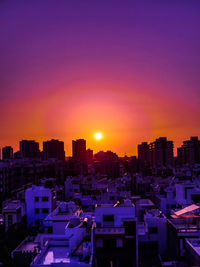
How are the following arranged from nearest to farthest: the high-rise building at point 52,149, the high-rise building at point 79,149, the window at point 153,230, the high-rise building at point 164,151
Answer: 1. the window at point 153,230
2. the high-rise building at point 164,151
3. the high-rise building at point 52,149
4. the high-rise building at point 79,149

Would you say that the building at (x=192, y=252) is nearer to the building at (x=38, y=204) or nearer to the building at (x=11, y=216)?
the building at (x=11, y=216)

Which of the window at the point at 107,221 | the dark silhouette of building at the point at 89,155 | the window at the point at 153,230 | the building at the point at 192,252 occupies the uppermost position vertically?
the dark silhouette of building at the point at 89,155

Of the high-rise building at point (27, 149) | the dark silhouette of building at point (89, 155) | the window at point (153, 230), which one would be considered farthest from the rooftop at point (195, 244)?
the dark silhouette of building at point (89, 155)

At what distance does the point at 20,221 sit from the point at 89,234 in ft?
24.5

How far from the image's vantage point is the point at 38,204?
17.2 meters

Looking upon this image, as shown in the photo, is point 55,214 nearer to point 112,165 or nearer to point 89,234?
point 89,234

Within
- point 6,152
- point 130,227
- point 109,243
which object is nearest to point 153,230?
point 130,227

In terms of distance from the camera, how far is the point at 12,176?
102 feet

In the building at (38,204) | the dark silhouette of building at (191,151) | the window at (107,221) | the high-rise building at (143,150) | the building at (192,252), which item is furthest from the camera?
the high-rise building at (143,150)

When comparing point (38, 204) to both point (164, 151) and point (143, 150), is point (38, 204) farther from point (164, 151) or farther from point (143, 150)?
point (143, 150)

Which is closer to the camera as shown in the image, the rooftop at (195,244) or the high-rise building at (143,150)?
the rooftop at (195,244)

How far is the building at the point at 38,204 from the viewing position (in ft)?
56.2

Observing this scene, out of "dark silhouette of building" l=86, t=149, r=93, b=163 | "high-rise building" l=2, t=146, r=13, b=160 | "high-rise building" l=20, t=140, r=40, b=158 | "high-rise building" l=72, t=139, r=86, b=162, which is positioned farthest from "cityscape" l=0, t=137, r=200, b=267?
"dark silhouette of building" l=86, t=149, r=93, b=163

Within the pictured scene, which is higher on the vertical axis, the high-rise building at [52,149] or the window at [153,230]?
the high-rise building at [52,149]
